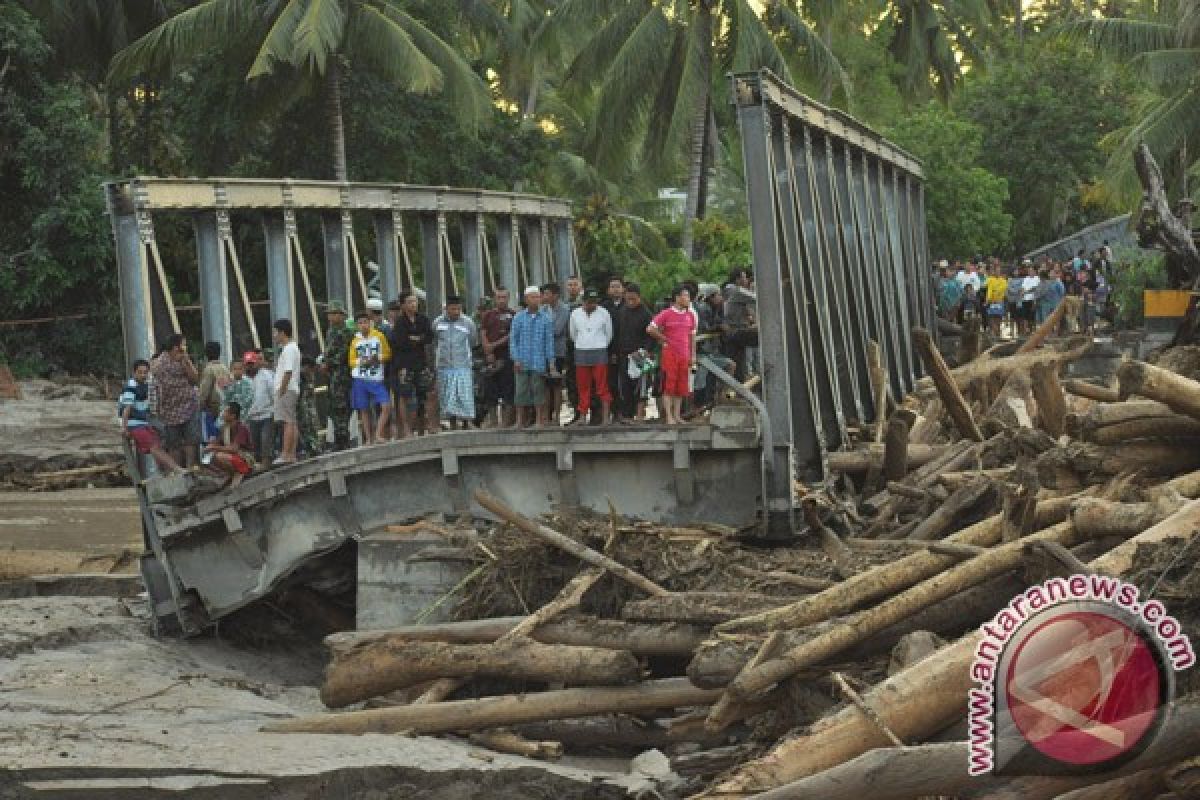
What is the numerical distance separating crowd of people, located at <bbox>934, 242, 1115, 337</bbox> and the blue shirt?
61.1 feet

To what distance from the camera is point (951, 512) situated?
1641 cm

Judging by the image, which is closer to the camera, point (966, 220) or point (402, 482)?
point (402, 482)

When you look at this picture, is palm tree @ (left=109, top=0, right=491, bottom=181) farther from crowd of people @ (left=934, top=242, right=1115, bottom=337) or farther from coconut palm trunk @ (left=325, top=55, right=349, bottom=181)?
crowd of people @ (left=934, top=242, right=1115, bottom=337)

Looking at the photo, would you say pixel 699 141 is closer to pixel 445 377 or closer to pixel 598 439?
pixel 445 377

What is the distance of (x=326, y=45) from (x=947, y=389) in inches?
677

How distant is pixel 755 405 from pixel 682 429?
70cm

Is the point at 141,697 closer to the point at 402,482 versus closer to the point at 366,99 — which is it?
the point at 402,482

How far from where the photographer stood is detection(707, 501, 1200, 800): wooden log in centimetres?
1089

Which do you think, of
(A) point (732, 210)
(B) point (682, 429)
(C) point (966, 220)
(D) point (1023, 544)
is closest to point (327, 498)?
(B) point (682, 429)

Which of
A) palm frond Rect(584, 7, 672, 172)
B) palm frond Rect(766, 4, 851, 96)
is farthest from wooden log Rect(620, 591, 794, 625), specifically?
palm frond Rect(766, 4, 851, 96)

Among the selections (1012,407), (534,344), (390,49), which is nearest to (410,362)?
(534,344)

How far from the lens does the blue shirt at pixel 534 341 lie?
62.8 feet

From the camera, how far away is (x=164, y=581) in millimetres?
19641

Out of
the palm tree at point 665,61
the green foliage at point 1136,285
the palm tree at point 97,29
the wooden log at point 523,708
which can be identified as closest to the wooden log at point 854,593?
the wooden log at point 523,708
